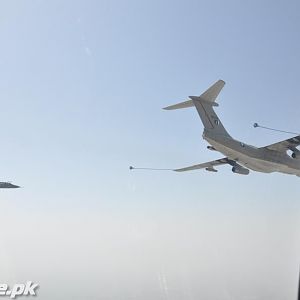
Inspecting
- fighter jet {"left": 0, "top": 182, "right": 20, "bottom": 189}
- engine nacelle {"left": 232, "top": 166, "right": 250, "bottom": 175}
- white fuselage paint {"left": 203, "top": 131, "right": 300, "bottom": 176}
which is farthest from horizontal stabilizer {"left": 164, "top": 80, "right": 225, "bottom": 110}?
fighter jet {"left": 0, "top": 182, "right": 20, "bottom": 189}

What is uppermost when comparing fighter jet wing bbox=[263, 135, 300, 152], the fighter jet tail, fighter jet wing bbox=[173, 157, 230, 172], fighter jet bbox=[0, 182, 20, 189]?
the fighter jet tail

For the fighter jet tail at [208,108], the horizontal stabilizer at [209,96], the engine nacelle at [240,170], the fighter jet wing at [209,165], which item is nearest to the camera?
the horizontal stabilizer at [209,96]

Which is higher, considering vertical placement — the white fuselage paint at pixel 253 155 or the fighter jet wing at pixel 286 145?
the fighter jet wing at pixel 286 145

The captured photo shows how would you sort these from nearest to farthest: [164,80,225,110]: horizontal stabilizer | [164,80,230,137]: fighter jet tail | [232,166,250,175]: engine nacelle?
[164,80,225,110]: horizontal stabilizer, [164,80,230,137]: fighter jet tail, [232,166,250,175]: engine nacelle

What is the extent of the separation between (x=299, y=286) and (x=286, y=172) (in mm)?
26572

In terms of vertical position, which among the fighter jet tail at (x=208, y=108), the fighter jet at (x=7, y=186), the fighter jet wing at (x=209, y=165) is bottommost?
the fighter jet at (x=7, y=186)

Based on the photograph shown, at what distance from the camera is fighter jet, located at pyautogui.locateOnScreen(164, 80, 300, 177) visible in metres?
38.7

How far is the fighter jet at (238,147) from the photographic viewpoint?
1524 inches

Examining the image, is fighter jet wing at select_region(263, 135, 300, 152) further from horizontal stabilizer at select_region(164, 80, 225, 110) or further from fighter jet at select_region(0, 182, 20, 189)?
fighter jet at select_region(0, 182, 20, 189)

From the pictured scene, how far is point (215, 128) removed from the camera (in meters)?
39.9

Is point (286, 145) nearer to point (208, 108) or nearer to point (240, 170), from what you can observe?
point (240, 170)

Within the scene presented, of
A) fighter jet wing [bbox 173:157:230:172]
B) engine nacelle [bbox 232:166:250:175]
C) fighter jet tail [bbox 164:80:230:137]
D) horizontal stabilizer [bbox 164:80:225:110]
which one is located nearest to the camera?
horizontal stabilizer [bbox 164:80:225:110]

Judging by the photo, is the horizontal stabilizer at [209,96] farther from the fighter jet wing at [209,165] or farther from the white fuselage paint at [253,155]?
the fighter jet wing at [209,165]

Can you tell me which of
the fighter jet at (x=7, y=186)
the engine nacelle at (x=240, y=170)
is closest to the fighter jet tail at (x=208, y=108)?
the engine nacelle at (x=240, y=170)
